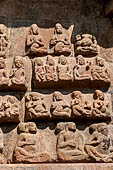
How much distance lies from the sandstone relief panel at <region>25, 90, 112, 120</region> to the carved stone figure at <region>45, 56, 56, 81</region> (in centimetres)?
19

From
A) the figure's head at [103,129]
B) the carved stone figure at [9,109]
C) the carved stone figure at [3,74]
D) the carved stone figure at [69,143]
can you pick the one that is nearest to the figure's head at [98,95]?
the figure's head at [103,129]

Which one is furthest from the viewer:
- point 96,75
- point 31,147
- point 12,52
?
point 12,52

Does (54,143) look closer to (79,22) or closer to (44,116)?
(44,116)

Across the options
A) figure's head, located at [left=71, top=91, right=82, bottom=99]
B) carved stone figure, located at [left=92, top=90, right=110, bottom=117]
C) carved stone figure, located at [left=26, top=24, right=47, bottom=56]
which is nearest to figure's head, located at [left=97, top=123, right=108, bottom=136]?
carved stone figure, located at [left=92, top=90, right=110, bottom=117]

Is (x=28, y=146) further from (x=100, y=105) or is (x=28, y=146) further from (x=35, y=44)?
(x=35, y=44)

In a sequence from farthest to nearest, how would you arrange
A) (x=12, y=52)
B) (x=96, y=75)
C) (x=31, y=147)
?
(x=12, y=52) → (x=96, y=75) → (x=31, y=147)

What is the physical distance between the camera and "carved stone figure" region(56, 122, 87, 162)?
377 centimetres

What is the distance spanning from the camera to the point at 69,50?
4348 mm

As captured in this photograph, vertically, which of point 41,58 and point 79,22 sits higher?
point 79,22

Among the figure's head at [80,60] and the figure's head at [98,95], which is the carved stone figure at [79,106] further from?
the figure's head at [80,60]

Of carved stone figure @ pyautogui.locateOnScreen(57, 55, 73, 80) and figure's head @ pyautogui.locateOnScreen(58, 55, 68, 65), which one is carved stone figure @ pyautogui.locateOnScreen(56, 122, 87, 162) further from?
figure's head @ pyautogui.locateOnScreen(58, 55, 68, 65)

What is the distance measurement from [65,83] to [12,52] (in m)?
0.84

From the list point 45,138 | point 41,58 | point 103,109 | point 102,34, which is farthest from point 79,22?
point 45,138

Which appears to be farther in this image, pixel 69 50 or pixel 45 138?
pixel 69 50
